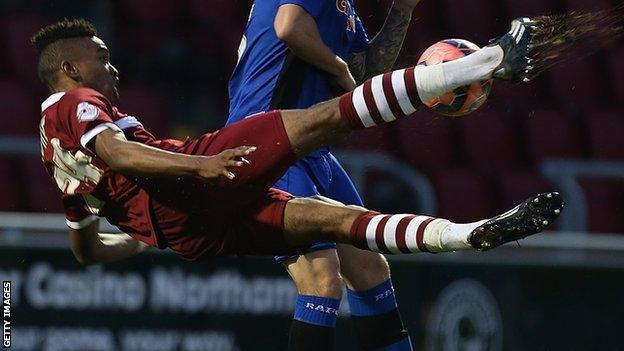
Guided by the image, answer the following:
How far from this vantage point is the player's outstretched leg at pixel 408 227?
16.5ft

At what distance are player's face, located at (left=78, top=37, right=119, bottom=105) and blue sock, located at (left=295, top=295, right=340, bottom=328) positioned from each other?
128cm

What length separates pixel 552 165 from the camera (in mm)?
9344

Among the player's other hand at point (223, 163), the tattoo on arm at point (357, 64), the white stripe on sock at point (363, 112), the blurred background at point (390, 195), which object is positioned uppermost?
the tattoo on arm at point (357, 64)

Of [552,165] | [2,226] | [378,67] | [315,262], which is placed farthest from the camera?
[552,165]

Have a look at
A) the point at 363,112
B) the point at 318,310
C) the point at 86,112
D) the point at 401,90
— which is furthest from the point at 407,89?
the point at 86,112

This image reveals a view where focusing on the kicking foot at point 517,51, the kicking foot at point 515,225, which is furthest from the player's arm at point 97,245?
the kicking foot at point 517,51

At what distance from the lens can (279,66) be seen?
235 inches

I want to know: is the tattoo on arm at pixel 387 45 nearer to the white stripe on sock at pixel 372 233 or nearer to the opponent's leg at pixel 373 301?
the opponent's leg at pixel 373 301

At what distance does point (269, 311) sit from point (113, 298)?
0.91 meters

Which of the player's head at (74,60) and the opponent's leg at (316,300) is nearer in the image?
the opponent's leg at (316,300)

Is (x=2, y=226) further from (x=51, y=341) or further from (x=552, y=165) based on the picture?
(x=552, y=165)

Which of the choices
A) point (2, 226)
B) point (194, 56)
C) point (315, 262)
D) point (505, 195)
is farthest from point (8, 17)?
point (315, 262)

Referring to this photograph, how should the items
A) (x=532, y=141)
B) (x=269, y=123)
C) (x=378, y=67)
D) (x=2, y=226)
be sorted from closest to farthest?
(x=269, y=123) → (x=378, y=67) → (x=2, y=226) → (x=532, y=141)

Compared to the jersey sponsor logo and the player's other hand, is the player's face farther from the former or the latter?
the player's other hand
